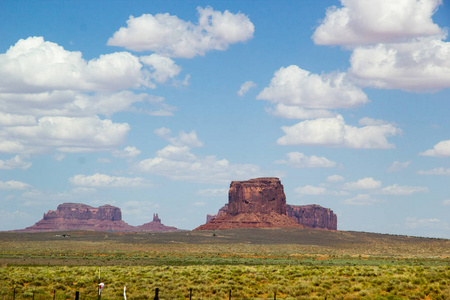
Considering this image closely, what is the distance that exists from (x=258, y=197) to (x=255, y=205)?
2985 mm

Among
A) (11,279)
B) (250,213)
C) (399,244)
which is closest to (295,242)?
(399,244)

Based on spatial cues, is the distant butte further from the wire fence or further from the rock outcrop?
the wire fence

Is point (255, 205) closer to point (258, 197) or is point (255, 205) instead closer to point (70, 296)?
point (258, 197)

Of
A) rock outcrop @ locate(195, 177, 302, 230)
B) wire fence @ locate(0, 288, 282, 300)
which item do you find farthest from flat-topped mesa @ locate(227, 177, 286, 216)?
wire fence @ locate(0, 288, 282, 300)

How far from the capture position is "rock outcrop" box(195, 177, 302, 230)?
178 metres

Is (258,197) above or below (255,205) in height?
above

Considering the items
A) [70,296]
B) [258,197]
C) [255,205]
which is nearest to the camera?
[70,296]

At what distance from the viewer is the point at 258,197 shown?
→ 184250 millimetres

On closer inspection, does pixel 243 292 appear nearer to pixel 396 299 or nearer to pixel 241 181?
pixel 396 299

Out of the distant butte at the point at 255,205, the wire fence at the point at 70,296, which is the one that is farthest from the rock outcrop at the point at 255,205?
the wire fence at the point at 70,296

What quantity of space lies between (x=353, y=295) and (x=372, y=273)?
923 centimetres

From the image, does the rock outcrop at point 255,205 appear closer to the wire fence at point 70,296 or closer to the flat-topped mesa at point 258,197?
the flat-topped mesa at point 258,197

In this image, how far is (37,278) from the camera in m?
38.7

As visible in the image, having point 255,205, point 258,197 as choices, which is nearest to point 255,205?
point 255,205
